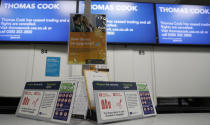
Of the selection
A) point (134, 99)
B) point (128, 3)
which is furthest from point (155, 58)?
point (134, 99)

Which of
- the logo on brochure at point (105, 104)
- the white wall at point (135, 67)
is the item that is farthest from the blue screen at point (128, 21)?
the logo on brochure at point (105, 104)

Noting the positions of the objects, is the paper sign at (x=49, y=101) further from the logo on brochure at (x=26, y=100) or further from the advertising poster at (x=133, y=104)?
the advertising poster at (x=133, y=104)

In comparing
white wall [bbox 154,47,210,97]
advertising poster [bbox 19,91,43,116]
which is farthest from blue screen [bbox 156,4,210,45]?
advertising poster [bbox 19,91,43,116]

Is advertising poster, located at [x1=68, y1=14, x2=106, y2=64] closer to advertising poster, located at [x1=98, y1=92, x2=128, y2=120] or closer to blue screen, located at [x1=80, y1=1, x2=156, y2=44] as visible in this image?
advertising poster, located at [x1=98, y1=92, x2=128, y2=120]

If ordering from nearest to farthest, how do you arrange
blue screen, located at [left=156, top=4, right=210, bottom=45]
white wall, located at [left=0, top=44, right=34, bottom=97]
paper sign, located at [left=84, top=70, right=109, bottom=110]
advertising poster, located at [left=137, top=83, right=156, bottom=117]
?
paper sign, located at [left=84, top=70, right=109, bottom=110] → advertising poster, located at [left=137, top=83, right=156, bottom=117] → white wall, located at [left=0, top=44, right=34, bottom=97] → blue screen, located at [left=156, top=4, right=210, bottom=45]

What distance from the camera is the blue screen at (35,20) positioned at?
5.37ft

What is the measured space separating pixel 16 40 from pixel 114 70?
4.00 feet

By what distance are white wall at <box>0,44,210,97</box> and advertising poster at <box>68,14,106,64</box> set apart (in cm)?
62

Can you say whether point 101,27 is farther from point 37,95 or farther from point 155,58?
Result: point 155,58

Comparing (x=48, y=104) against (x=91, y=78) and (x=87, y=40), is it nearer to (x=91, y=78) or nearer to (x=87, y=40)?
(x=91, y=78)

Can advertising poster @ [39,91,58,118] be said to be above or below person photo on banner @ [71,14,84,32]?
below

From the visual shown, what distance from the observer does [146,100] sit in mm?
1075

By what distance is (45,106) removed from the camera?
35.9 inches

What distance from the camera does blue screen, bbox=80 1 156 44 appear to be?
5.51 ft
